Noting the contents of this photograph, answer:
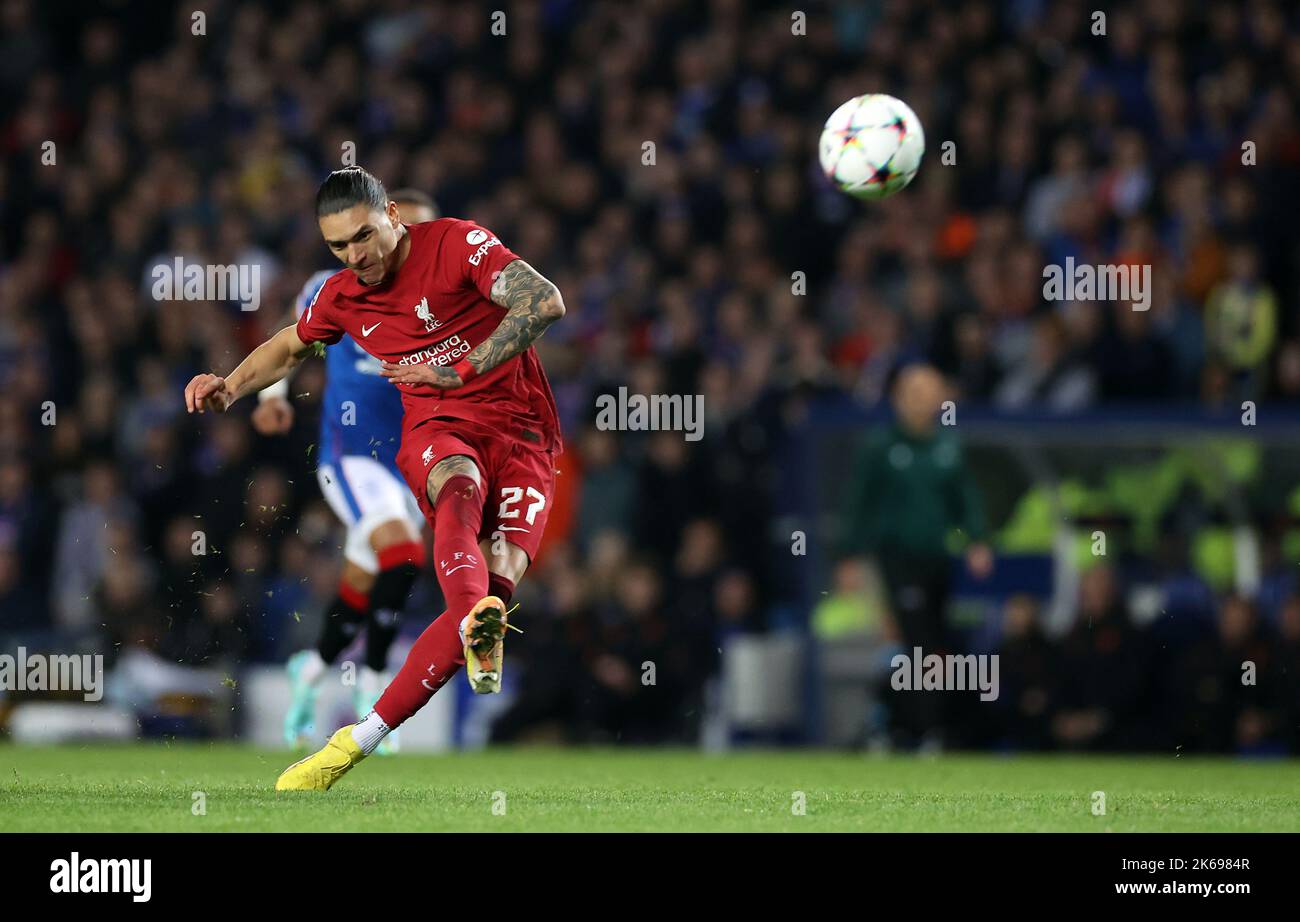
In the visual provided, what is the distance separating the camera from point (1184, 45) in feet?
52.9

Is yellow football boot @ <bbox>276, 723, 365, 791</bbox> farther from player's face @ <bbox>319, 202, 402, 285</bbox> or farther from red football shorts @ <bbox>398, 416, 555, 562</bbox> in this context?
player's face @ <bbox>319, 202, 402, 285</bbox>

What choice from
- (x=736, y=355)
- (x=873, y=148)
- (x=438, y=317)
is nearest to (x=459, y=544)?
(x=438, y=317)

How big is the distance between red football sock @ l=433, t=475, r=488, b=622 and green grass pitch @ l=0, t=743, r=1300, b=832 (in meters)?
0.70

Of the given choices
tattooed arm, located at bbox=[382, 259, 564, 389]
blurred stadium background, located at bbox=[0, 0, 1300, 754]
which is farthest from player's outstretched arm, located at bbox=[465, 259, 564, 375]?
blurred stadium background, located at bbox=[0, 0, 1300, 754]

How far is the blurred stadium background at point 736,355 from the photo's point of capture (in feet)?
42.3

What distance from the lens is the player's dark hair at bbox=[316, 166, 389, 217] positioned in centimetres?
728

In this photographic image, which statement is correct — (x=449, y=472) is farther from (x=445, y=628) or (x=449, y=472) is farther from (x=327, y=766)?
(x=327, y=766)

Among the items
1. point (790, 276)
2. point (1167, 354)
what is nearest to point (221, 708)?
point (790, 276)

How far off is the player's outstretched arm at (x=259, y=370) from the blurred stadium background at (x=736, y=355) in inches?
175

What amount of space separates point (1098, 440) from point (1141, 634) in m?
1.58

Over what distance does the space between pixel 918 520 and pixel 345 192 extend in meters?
5.49

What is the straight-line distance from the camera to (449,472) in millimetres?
7410

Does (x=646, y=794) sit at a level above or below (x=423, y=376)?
below
